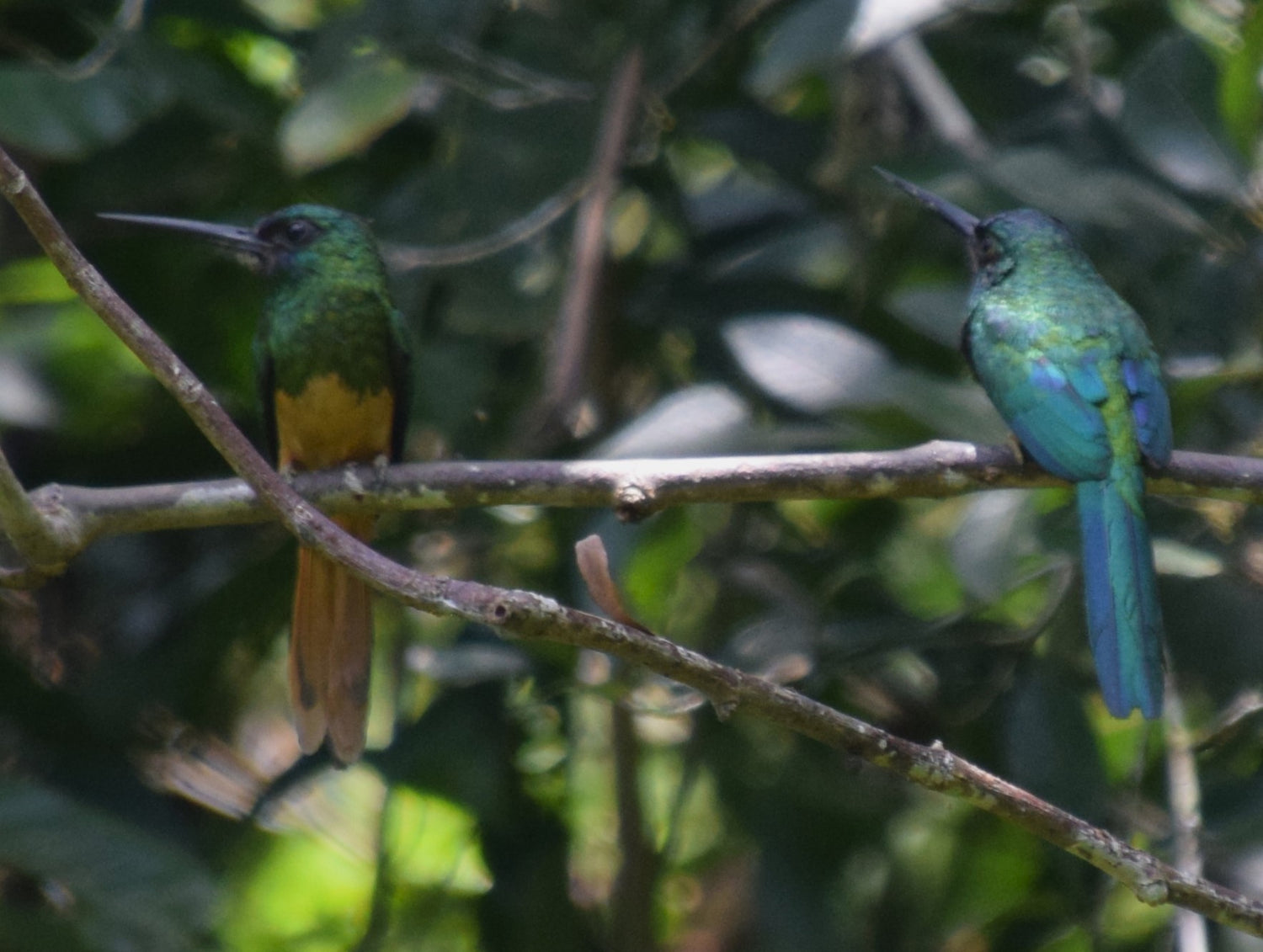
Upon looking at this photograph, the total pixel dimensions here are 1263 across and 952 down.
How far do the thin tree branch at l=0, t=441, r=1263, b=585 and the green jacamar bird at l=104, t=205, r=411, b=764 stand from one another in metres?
0.77

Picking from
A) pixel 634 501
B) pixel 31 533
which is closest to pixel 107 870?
pixel 31 533

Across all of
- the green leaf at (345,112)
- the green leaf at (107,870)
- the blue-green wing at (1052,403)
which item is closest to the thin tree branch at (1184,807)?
the blue-green wing at (1052,403)

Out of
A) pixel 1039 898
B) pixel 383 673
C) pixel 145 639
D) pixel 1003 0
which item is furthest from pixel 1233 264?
pixel 145 639

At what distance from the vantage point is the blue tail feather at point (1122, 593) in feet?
7.10

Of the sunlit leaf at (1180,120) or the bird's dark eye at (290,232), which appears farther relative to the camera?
the bird's dark eye at (290,232)

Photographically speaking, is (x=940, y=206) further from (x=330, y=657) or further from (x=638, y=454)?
(x=330, y=657)

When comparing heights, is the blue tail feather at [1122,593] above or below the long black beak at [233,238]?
above

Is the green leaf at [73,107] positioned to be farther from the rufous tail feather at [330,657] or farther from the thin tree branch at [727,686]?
the thin tree branch at [727,686]

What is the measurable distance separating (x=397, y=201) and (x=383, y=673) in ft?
3.52

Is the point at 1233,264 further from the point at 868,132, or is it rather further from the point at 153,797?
the point at 153,797

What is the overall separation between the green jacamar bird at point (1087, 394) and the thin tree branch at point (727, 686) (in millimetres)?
403

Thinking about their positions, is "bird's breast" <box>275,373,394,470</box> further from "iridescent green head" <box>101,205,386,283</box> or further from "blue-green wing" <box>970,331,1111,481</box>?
"blue-green wing" <box>970,331,1111,481</box>

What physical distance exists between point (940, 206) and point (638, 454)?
2.77 feet

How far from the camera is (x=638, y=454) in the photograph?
2643mm
